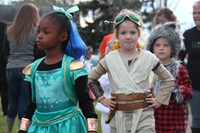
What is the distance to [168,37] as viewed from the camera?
5148 millimetres

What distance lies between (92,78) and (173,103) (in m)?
0.99

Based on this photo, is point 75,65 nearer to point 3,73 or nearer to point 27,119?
point 27,119

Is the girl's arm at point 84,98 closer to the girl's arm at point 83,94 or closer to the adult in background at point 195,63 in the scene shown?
the girl's arm at point 83,94

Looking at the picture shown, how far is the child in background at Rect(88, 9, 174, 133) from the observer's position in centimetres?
426

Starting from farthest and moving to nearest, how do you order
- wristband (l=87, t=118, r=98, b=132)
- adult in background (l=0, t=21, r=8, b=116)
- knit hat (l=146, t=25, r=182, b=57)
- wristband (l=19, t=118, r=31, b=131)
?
adult in background (l=0, t=21, r=8, b=116), knit hat (l=146, t=25, r=182, b=57), wristband (l=19, t=118, r=31, b=131), wristband (l=87, t=118, r=98, b=132)

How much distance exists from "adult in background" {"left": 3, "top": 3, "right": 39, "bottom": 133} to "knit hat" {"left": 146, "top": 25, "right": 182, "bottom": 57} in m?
1.89

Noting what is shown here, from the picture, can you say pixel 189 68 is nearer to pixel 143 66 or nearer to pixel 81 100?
pixel 143 66

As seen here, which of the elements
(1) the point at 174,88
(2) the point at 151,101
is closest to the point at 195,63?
(1) the point at 174,88

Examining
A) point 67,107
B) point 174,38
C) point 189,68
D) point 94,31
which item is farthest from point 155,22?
point 94,31

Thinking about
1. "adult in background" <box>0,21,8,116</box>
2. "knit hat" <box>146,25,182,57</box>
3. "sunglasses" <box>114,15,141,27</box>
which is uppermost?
"sunglasses" <box>114,15,141,27</box>

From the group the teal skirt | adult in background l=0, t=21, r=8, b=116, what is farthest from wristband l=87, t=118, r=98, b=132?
adult in background l=0, t=21, r=8, b=116

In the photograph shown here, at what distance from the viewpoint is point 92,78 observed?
14.8 feet

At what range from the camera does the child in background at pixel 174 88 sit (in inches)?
195

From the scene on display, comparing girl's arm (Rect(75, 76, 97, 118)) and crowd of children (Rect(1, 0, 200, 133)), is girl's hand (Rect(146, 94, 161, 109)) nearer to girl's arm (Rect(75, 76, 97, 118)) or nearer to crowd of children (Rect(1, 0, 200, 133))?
crowd of children (Rect(1, 0, 200, 133))
